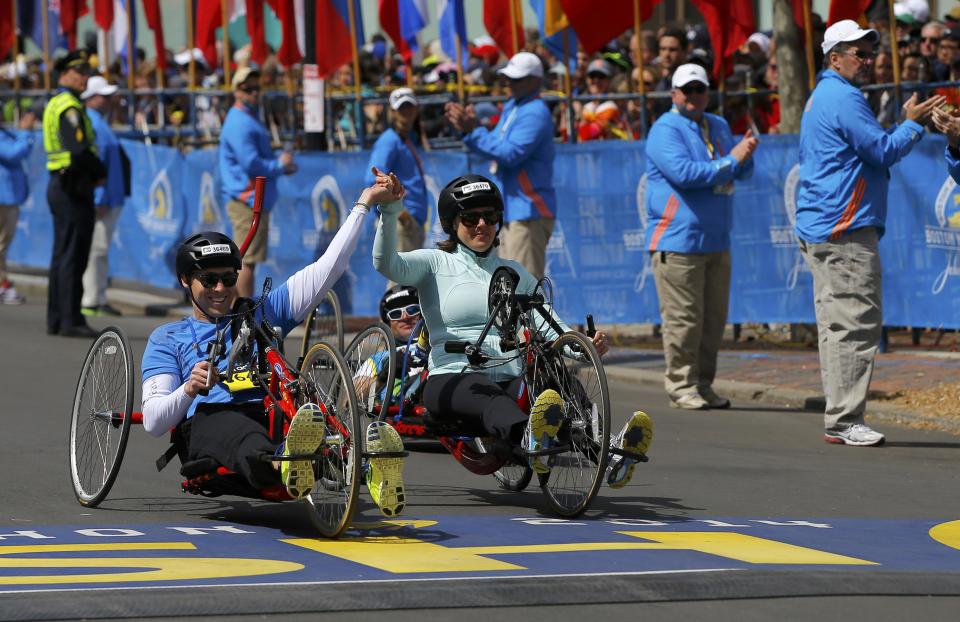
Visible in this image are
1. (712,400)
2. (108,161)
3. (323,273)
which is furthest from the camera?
(108,161)

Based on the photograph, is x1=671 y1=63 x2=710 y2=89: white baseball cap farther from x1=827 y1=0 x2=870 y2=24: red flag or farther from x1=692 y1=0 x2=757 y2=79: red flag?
x1=692 y1=0 x2=757 y2=79: red flag

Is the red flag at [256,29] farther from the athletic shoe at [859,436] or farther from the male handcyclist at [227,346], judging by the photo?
the male handcyclist at [227,346]

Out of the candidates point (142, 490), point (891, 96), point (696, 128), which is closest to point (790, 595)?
point (142, 490)

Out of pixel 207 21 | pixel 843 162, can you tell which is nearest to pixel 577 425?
pixel 843 162

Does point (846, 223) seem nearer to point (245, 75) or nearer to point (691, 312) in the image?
point (691, 312)

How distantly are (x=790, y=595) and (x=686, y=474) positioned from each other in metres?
3.10

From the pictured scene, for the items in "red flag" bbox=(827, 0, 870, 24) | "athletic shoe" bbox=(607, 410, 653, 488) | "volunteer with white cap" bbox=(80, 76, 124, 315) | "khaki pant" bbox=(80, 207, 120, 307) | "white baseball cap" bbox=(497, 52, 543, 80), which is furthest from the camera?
"khaki pant" bbox=(80, 207, 120, 307)

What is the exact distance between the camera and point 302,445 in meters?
6.83

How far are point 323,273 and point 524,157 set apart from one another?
5515mm

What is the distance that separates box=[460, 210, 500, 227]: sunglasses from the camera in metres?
8.39

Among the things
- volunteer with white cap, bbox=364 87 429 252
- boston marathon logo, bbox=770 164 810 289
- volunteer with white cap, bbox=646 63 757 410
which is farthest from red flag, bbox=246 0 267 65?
volunteer with white cap, bbox=646 63 757 410

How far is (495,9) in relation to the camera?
58.2 ft

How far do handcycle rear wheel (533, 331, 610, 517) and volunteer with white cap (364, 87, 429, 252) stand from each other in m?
6.03

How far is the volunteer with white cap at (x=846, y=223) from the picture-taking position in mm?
10305
